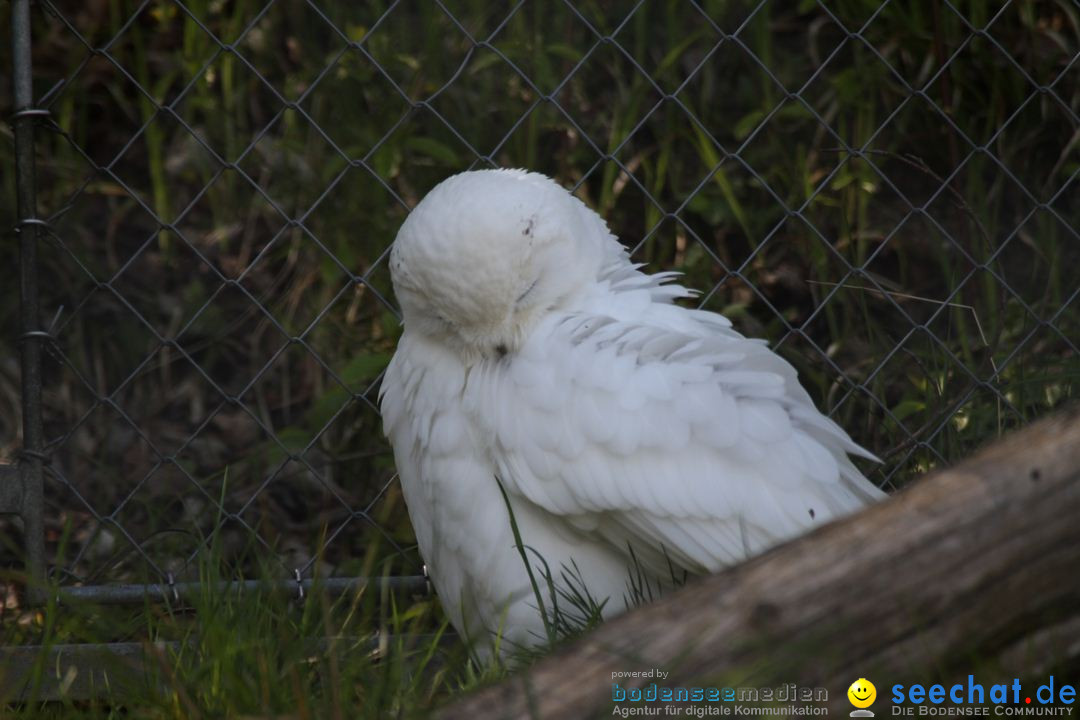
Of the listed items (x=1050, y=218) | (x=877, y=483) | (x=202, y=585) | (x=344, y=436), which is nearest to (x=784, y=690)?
(x=202, y=585)

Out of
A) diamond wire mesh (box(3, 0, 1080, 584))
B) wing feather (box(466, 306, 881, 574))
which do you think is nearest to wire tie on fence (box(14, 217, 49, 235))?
diamond wire mesh (box(3, 0, 1080, 584))

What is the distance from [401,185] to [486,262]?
5.77 feet

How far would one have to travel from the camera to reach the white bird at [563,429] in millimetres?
2193

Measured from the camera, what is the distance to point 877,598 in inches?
57.0

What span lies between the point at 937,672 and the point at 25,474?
74.7 inches

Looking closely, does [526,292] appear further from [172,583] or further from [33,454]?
[33,454]

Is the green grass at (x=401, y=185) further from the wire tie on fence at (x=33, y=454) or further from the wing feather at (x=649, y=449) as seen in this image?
the wing feather at (x=649, y=449)

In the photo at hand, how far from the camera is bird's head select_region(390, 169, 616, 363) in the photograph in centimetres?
224

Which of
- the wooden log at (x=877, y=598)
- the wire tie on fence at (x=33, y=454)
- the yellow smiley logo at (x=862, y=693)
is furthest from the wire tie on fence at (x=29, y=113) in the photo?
the yellow smiley logo at (x=862, y=693)

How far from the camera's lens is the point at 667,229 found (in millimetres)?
3848

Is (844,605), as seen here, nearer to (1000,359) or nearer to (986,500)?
(986,500)

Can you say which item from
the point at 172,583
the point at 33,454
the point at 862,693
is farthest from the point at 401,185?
the point at 862,693

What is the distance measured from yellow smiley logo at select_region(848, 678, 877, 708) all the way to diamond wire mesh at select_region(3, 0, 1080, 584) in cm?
198

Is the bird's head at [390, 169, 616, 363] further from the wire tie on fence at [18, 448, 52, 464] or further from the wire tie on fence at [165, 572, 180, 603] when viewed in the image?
the wire tie on fence at [18, 448, 52, 464]
